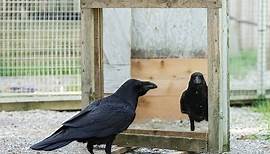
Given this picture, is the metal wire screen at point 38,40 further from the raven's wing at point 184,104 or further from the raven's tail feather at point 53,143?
the raven's tail feather at point 53,143

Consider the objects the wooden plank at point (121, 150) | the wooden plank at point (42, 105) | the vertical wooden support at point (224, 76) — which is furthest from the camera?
the wooden plank at point (42, 105)

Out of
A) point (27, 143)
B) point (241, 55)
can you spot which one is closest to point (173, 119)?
point (27, 143)

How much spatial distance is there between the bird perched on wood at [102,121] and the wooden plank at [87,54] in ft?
1.30

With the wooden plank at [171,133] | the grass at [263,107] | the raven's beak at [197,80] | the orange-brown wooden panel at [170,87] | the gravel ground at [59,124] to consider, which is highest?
the raven's beak at [197,80]

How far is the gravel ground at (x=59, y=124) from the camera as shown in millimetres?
6277

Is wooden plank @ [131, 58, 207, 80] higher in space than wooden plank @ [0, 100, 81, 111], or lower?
higher

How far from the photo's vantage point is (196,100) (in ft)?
19.8

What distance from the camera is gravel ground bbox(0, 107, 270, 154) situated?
628 centimetres

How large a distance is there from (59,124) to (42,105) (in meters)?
1.09

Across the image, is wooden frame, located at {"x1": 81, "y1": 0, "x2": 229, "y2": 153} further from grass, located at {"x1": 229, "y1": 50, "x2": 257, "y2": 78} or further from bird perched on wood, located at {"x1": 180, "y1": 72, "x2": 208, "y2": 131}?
grass, located at {"x1": 229, "y1": 50, "x2": 257, "y2": 78}

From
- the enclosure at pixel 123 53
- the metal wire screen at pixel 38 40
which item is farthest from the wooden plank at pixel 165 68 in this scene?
the metal wire screen at pixel 38 40

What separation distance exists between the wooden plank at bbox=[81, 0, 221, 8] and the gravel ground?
0.96 meters

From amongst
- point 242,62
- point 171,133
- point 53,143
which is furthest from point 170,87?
point 242,62

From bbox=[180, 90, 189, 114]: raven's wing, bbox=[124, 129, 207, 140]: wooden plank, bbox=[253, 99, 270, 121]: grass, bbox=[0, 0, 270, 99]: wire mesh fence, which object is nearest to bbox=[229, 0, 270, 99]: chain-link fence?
bbox=[253, 99, 270, 121]: grass
